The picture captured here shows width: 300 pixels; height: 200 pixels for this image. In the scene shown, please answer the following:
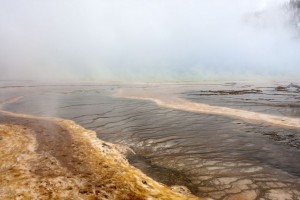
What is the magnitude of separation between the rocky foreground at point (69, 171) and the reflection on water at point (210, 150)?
0.87 meters

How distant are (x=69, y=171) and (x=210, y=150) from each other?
18.2ft

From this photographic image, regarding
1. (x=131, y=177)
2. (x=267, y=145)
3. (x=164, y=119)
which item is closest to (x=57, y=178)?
(x=131, y=177)

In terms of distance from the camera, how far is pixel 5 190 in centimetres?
636

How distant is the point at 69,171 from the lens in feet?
25.1

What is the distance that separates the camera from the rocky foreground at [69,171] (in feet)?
21.2

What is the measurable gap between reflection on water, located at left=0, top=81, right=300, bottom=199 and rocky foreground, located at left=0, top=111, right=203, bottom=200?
87 centimetres

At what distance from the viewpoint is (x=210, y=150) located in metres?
10.6

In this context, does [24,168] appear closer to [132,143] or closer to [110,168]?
[110,168]

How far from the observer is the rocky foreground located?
6461 mm

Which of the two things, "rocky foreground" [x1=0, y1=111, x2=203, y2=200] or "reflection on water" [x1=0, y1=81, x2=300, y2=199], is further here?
"reflection on water" [x1=0, y1=81, x2=300, y2=199]

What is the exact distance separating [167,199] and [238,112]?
13961 mm

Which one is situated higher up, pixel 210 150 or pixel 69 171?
pixel 69 171

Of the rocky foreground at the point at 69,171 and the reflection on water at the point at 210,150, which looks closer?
the rocky foreground at the point at 69,171

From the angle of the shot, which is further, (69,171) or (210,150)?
(210,150)
